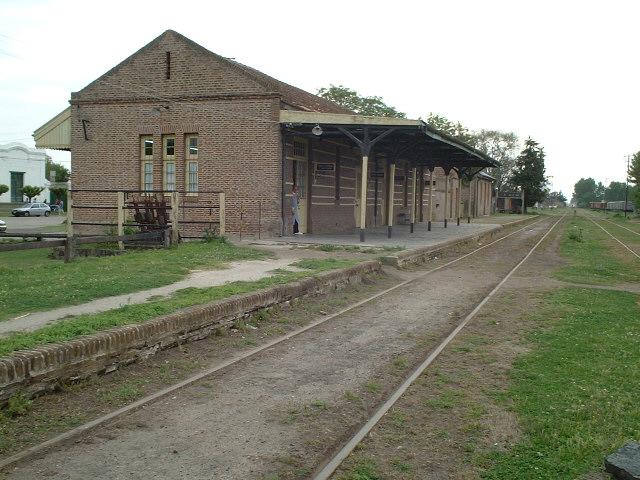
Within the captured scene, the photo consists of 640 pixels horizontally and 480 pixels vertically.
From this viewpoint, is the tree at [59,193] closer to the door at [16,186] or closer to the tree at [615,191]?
the door at [16,186]

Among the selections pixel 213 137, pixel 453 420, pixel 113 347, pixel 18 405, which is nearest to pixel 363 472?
pixel 453 420

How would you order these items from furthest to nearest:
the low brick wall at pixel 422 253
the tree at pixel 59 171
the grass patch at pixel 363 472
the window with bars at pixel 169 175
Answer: the tree at pixel 59 171
the window with bars at pixel 169 175
the low brick wall at pixel 422 253
the grass patch at pixel 363 472

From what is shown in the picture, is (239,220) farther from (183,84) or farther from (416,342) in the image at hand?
(416,342)

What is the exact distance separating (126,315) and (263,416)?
268 cm

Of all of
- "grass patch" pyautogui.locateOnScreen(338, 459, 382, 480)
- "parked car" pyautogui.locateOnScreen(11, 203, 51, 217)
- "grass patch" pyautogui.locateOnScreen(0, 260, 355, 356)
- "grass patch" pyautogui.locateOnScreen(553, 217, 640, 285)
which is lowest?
"grass patch" pyautogui.locateOnScreen(338, 459, 382, 480)

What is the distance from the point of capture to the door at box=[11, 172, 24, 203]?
64.7 m

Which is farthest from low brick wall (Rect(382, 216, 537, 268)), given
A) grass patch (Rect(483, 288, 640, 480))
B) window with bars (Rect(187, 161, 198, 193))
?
window with bars (Rect(187, 161, 198, 193))

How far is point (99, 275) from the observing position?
10.2 metres

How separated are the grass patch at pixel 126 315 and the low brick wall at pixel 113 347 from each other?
0.19 m

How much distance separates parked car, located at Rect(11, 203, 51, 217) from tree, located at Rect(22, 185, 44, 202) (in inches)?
309

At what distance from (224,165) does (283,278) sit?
34.9 feet

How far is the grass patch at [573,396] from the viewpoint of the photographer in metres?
4.15

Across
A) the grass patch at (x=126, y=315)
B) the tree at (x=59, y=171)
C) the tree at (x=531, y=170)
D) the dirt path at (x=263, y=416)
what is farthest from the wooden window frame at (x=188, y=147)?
the tree at (x=59, y=171)

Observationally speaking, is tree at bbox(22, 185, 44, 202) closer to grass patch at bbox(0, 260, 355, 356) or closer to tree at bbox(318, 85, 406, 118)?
tree at bbox(318, 85, 406, 118)
